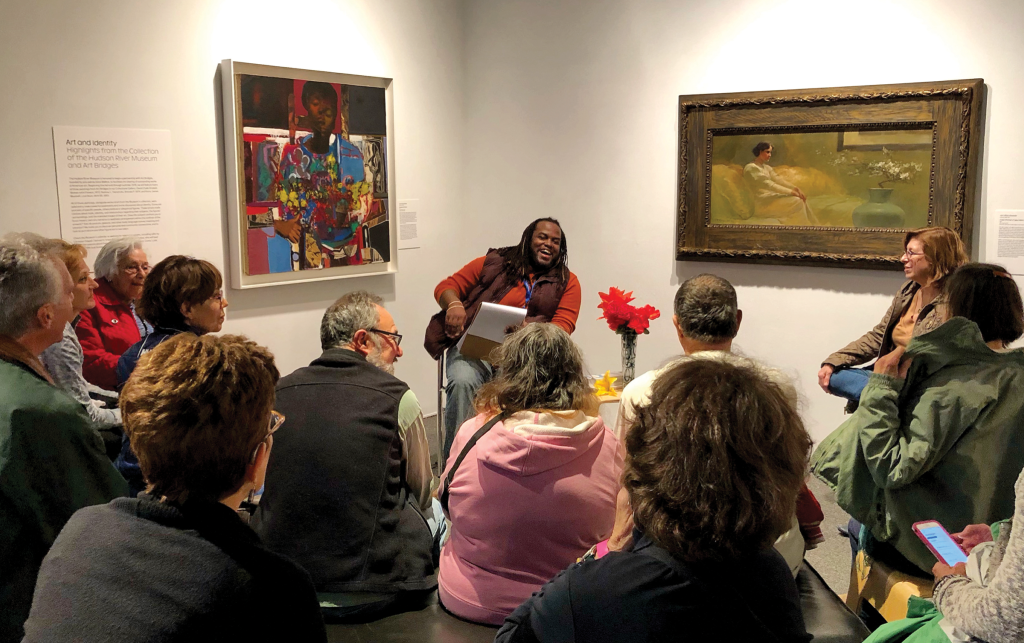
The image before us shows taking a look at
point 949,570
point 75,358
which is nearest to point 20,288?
point 75,358

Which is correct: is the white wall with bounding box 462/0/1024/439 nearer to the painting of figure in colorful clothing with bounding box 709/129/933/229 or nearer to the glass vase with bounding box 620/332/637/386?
the painting of figure in colorful clothing with bounding box 709/129/933/229

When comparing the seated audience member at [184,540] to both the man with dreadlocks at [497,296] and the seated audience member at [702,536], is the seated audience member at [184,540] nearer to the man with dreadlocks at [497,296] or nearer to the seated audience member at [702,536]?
the seated audience member at [702,536]

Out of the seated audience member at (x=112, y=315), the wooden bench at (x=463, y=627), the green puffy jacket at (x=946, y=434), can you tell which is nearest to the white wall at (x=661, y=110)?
the green puffy jacket at (x=946, y=434)

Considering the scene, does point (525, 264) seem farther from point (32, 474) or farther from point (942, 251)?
point (32, 474)

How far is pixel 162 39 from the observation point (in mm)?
4145

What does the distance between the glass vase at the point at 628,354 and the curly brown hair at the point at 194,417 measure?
2.67 meters

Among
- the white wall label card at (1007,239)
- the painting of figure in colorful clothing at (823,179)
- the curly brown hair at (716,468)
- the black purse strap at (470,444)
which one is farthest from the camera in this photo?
the painting of figure in colorful clothing at (823,179)

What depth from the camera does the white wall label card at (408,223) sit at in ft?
18.2

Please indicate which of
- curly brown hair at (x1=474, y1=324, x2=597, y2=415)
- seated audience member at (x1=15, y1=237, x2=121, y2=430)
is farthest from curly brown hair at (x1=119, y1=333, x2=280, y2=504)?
seated audience member at (x1=15, y1=237, x2=121, y2=430)

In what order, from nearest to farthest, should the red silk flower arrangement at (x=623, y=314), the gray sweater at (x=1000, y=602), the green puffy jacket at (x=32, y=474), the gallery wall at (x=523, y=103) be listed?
the gray sweater at (x=1000, y=602) → the green puffy jacket at (x=32, y=474) → the red silk flower arrangement at (x=623, y=314) → the gallery wall at (x=523, y=103)

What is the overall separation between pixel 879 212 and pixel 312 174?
3.25 meters

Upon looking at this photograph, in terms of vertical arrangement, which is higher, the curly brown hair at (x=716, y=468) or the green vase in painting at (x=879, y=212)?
the green vase in painting at (x=879, y=212)

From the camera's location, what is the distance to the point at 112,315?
11.9 ft

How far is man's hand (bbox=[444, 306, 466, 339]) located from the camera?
4.45 meters
